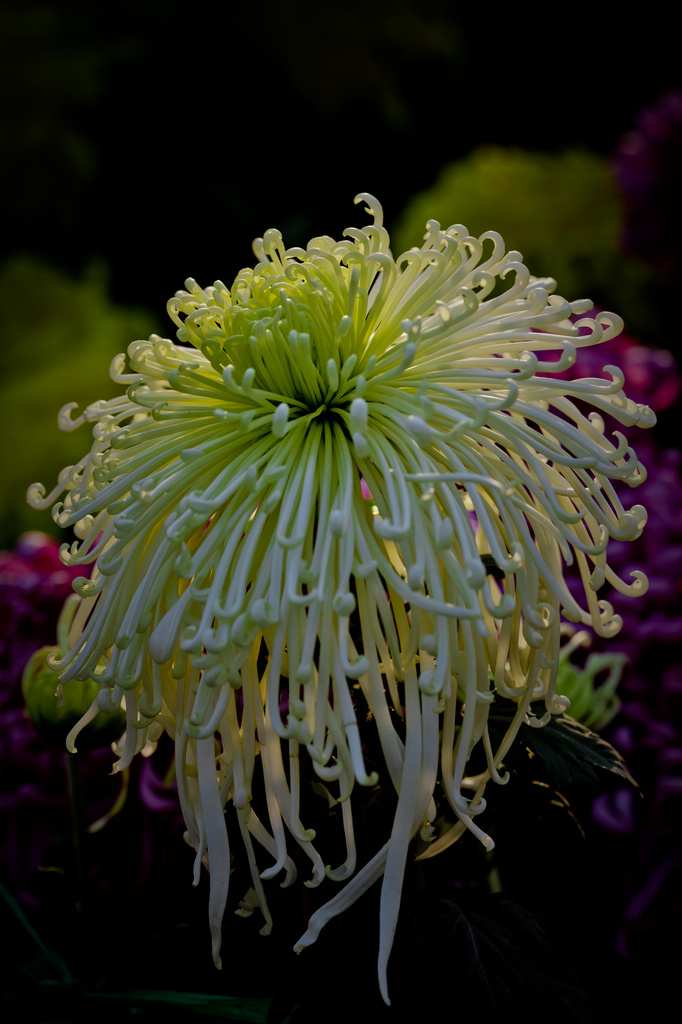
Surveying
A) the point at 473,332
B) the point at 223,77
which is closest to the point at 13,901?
the point at 473,332

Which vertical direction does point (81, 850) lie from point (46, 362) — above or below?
below

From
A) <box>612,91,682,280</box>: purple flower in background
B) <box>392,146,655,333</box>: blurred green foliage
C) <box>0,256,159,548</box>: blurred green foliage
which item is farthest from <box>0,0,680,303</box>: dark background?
<box>612,91,682,280</box>: purple flower in background

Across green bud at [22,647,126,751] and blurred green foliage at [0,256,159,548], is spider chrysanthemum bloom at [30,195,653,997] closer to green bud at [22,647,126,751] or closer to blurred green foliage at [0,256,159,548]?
green bud at [22,647,126,751]

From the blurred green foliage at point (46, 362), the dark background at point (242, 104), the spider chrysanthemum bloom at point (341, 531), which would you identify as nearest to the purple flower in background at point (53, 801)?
the spider chrysanthemum bloom at point (341, 531)

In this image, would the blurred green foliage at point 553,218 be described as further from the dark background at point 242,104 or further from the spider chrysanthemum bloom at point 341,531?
the spider chrysanthemum bloom at point 341,531

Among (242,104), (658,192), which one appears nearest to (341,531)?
(658,192)

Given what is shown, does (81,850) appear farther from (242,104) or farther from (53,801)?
(242,104)
